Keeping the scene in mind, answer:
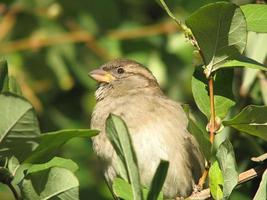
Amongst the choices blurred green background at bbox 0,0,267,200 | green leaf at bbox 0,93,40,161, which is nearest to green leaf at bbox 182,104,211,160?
green leaf at bbox 0,93,40,161

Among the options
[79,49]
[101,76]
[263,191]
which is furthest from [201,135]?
[79,49]

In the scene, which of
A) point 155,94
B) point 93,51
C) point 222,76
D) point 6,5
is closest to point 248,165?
point 155,94

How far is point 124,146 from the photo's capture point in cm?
250

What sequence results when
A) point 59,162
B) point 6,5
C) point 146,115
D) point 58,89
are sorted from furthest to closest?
point 58,89, point 6,5, point 146,115, point 59,162

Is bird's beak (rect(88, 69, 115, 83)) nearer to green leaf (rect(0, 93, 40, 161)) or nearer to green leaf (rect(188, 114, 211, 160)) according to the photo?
green leaf (rect(188, 114, 211, 160))

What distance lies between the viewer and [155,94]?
448cm

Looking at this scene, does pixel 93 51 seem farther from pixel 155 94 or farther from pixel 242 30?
pixel 242 30

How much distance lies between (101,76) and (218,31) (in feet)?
7.47

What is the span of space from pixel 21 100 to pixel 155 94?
86.4 inches

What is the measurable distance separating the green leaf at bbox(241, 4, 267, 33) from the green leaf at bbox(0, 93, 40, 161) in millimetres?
874

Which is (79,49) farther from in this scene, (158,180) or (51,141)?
(158,180)

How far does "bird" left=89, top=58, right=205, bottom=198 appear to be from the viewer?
3.81 m

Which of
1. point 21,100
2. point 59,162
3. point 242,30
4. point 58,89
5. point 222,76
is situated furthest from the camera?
point 58,89

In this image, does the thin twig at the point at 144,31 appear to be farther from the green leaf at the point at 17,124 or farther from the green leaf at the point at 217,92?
the green leaf at the point at 17,124
